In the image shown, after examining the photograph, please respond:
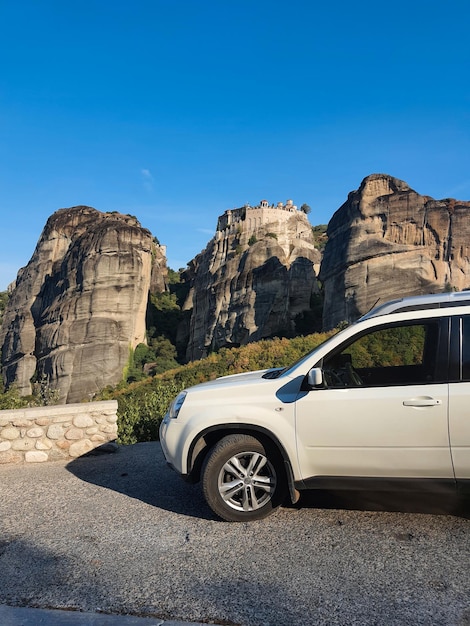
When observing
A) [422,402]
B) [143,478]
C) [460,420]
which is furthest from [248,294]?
[460,420]

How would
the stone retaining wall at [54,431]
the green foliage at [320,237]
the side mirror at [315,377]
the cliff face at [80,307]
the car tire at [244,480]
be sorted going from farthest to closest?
the green foliage at [320,237]
the cliff face at [80,307]
the stone retaining wall at [54,431]
the car tire at [244,480]
the side mirror at [315,377]

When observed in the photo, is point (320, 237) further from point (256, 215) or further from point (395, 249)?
point (395, 249)

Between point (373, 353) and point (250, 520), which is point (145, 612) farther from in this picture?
point (373, 353)

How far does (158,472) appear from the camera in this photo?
5930 mm

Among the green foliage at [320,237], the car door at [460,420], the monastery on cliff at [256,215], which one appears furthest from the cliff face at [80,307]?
the car door at [460,420]

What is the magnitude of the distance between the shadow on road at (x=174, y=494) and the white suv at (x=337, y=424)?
42cm

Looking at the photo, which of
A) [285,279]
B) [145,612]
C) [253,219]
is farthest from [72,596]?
[253,219]

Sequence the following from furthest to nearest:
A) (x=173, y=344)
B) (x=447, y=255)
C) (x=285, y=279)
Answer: (x=173, y=344), (x=285, y=279), (x=447, y=255)

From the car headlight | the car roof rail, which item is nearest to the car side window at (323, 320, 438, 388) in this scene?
the car roof rail

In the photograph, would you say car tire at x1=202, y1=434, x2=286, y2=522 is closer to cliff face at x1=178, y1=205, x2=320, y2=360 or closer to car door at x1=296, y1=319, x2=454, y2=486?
car door at x1=296, y1=319, x2=454, y2=486

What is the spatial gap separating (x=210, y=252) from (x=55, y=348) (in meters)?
25.2

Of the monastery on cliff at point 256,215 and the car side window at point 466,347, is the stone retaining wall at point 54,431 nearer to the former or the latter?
the car side window at point 466,347

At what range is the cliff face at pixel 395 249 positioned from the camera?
40719 millimetres

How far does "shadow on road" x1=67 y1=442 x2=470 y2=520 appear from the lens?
4.13 metres
